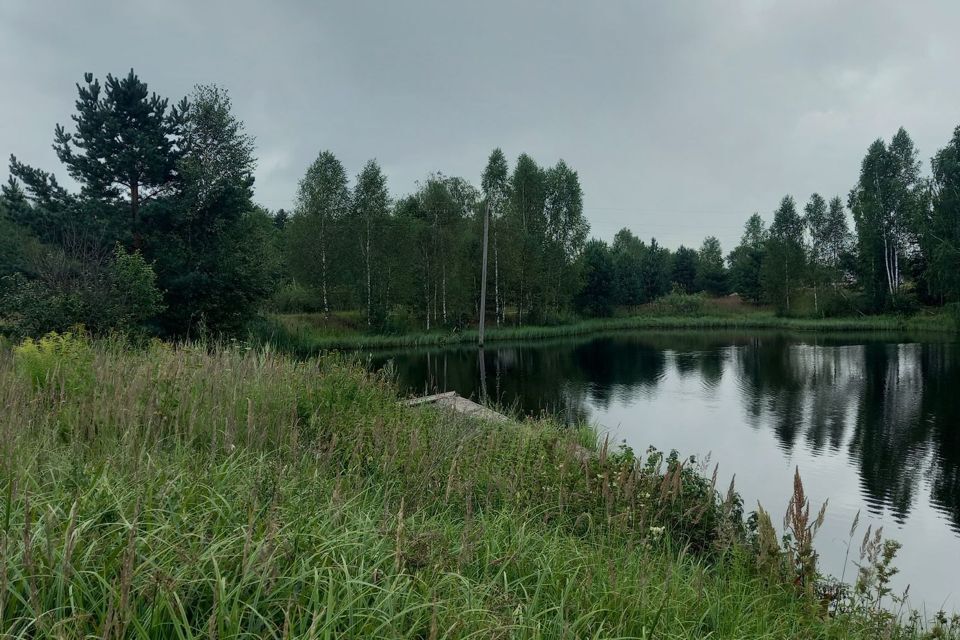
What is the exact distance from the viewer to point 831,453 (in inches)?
434

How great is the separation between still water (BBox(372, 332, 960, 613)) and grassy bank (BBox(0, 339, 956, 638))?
10.2 feet

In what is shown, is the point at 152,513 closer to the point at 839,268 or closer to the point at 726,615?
the point at 726,615

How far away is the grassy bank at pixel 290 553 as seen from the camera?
1.74m

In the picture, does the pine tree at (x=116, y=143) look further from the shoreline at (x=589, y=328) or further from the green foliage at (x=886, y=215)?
the green foliage at (x=886, y=215)

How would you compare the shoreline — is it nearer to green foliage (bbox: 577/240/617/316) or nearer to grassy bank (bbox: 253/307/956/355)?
grassy bank (bbox: 253/307/956/355)

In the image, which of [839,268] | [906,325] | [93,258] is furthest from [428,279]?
[839,268]

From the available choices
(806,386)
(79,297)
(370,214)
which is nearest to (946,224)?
(806,386)

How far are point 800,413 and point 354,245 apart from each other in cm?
2665

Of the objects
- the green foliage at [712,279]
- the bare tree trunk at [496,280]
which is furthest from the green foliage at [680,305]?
the bare tree trunk at [496,280]

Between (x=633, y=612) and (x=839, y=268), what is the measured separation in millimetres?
60201

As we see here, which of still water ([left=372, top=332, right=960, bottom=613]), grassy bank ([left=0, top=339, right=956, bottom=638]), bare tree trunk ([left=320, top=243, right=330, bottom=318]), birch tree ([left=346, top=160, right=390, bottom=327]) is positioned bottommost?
still water ([left=372, top=332, right=960, bottom=613])

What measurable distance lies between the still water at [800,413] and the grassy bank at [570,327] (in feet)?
11.3

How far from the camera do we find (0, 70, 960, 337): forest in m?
19.2

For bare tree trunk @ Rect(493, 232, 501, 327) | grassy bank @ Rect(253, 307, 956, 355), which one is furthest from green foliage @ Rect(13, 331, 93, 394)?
bare tree trunk @ Rect(493, 232, 501, 327)
